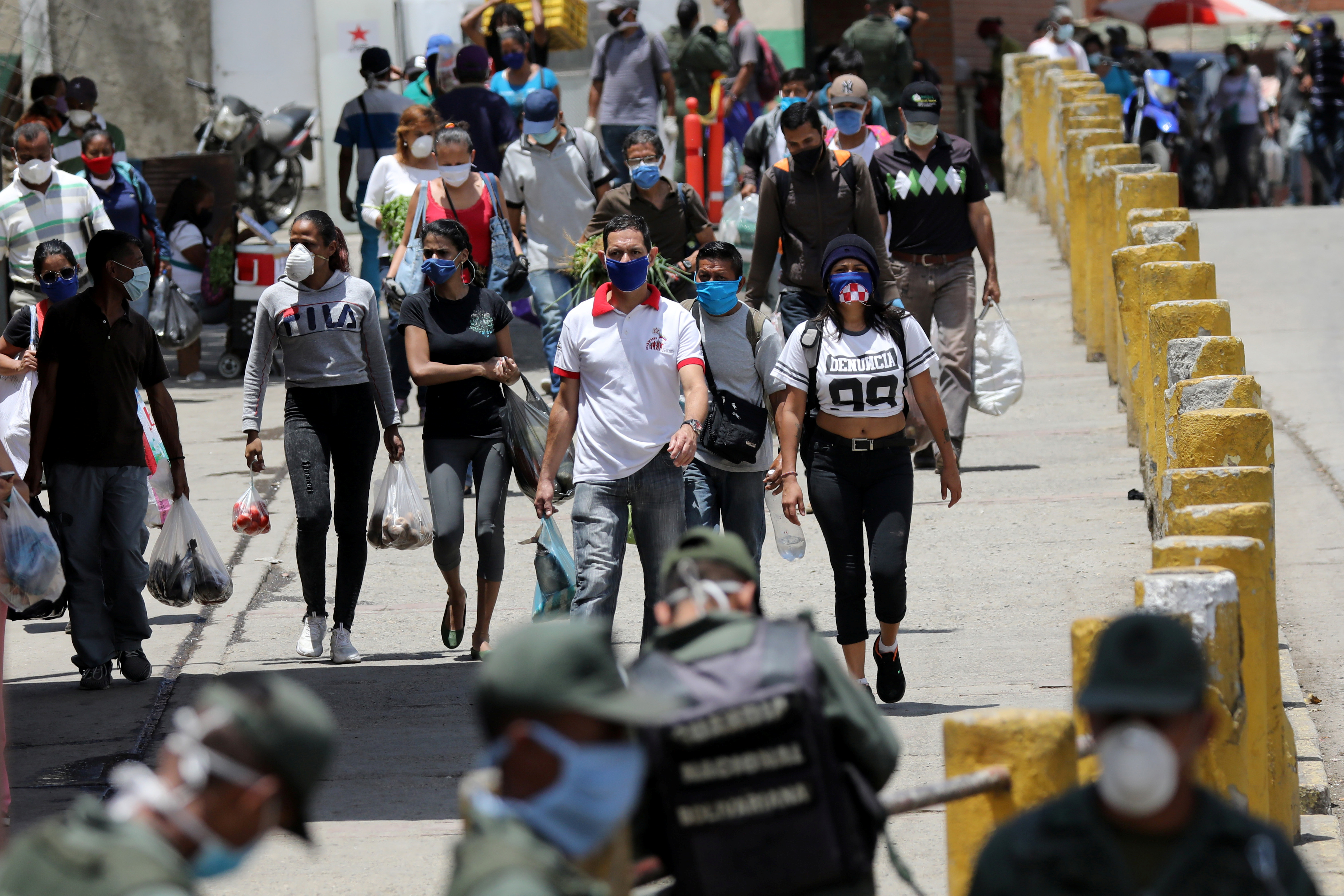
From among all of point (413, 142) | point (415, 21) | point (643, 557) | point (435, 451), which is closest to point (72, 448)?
point (435, 451)

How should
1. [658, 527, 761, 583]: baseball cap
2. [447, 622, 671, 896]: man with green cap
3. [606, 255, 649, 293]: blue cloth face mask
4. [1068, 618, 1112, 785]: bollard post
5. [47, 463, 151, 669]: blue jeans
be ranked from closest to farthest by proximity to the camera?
[447, 622, 671, 896]: man with green cap < [658, 527, 761, 583]: baseball cap < [1068, 618, 1112, 785]: bollard post < [606, 255, 649, 293]: blue cloth face mask < [47, 463, 151, 669]: blue jeans

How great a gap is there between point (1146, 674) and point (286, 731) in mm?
1313

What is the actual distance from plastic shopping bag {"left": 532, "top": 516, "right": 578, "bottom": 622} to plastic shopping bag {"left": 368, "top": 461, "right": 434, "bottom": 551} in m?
0.69

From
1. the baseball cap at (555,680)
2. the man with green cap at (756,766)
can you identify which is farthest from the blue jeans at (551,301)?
the baseball cap at (555,680)

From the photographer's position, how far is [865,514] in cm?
721

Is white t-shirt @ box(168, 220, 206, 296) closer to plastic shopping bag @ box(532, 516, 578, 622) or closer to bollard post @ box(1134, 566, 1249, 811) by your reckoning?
plastic shopping bag @ box(532, 516, 578, 622)

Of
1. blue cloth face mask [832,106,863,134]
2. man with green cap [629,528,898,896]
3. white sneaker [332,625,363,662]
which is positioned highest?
blue cloth face mask [832,106,863,134]

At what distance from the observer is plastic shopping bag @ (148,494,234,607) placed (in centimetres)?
792

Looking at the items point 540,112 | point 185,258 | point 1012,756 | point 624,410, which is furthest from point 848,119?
point 1012,756

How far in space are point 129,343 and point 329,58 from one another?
12160mm

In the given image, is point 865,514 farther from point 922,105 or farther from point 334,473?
point 922,105

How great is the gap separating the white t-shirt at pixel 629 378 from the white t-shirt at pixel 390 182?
4602 millimetres

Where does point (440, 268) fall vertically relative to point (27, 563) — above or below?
above

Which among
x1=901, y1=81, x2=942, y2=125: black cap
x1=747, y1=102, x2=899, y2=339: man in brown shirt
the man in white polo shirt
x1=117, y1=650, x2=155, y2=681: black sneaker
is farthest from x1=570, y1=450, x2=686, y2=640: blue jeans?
x1=901, y1=81, x2=942, y2=125: black cap
